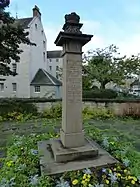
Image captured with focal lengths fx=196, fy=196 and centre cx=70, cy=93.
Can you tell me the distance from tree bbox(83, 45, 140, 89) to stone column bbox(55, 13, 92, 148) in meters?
17.0

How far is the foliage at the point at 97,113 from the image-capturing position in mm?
10734

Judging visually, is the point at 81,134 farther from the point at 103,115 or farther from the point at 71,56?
the point at 103,115

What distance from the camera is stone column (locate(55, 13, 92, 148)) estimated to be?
3738mm

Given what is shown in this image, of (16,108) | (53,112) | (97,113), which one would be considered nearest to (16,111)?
(16,108)

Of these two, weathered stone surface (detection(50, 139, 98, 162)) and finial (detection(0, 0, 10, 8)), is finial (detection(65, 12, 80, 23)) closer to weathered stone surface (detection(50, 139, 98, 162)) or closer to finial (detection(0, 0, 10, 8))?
weathered stone surface (detection(50, 139, 98, 162))

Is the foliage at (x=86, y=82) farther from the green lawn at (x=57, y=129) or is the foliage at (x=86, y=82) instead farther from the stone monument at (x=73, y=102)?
the stone monument at (x=73, y=102)

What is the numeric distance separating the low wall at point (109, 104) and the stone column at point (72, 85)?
7.74 m

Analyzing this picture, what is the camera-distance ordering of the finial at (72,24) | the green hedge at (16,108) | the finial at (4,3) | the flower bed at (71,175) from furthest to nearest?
the finial at (4,3), the green hedge at (16,108), the finial at (72,24), the flower bed at (71,175)

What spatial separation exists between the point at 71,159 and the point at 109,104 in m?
8.45

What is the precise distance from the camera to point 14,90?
2727cm

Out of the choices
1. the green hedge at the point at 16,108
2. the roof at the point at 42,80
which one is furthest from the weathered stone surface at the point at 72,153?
the roof at the point at 42,80

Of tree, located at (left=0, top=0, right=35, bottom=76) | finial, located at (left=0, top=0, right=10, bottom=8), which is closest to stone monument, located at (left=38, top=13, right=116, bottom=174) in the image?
tree, located at (left=0, top=0, right=35, bottom=76)

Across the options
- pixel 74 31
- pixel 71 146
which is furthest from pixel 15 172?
pixel 74 31

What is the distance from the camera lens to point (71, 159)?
137 inches
